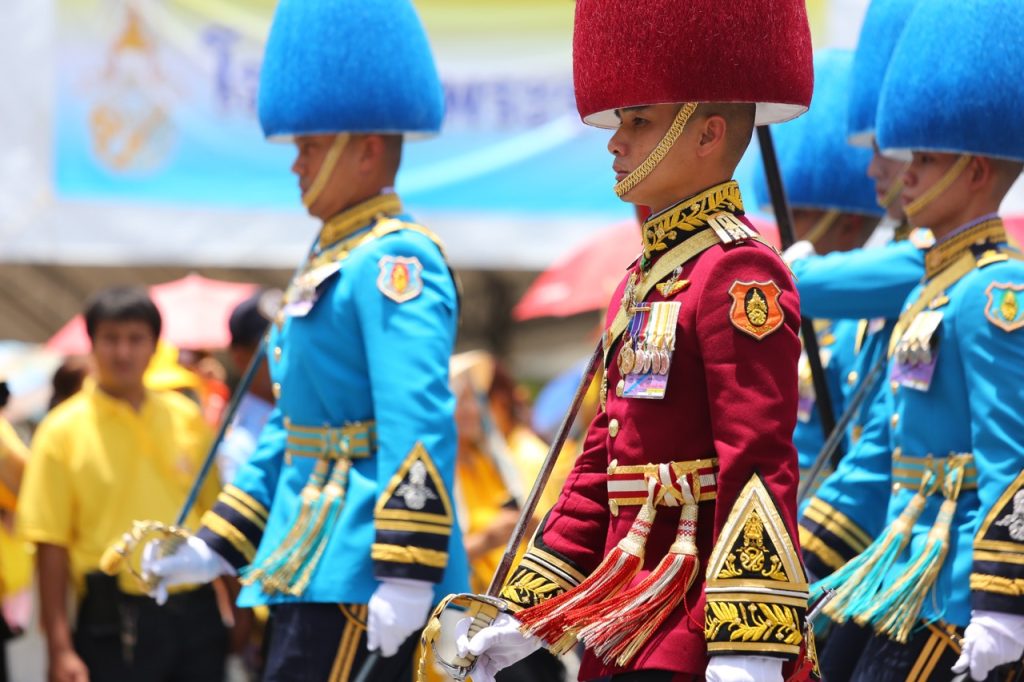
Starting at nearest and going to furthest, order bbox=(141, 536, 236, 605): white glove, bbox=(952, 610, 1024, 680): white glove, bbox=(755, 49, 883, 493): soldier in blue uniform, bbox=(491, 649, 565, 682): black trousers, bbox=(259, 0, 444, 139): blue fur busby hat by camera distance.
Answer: bbox=(952, 610, 1024, 680): white glove → bbox=(141, 536, 236, 605): white glove → bbox=(259, 0, 444, 139): blue fur busby hat → bbox=(491, 649, 565, 682): black trousers → bbox=(755, 49, 883, 493): soldier in blue uniform

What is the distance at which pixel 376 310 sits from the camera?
4410 millimetres

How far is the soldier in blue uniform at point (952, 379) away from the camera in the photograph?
152 inches

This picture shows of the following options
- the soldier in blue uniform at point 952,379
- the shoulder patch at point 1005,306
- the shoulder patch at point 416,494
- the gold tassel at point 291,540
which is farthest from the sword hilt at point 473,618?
the shoulder patch at point 1005,306

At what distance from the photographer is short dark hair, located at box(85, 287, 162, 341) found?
6.66 meters

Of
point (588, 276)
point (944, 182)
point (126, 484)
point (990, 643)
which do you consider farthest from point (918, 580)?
point (588, 276)

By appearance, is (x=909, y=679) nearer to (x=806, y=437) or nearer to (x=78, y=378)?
(x=806, y=437)

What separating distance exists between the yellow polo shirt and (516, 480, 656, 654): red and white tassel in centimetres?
327

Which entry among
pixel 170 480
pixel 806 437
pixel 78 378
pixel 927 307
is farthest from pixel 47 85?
pixel 927 307

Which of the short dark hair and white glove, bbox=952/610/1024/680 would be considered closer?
white glove, bbox=952/610/1024/680

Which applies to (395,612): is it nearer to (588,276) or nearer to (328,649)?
(328,649)

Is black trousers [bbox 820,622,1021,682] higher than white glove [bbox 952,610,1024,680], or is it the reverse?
white glove [bbox 952,610,1024,680]

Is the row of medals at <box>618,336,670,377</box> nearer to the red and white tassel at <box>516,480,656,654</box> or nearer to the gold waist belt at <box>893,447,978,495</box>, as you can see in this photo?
the red and white tassel at <box>516,480,656,654</box>

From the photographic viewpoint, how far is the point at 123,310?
667 centimetres

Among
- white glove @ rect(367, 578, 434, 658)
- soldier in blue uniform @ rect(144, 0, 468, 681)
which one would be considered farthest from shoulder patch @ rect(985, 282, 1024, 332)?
white glove @ rect(367, 578, 434, 658)
